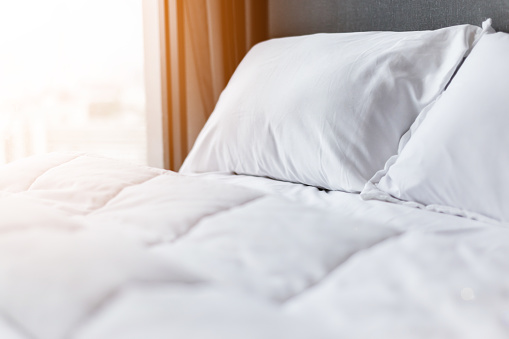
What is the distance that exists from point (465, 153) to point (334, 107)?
40 centimetres

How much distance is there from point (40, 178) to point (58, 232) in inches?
16.3

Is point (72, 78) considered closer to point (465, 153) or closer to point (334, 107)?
point (334, 107)

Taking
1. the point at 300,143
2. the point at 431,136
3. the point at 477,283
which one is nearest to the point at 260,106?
the point at 300,143

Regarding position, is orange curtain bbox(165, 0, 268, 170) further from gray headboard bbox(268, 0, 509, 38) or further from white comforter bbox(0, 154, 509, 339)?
white comforter bbox(0, 154, 509, 339)

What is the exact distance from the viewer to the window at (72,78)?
6.91ft

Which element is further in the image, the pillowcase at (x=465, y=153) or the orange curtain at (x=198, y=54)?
the orange curtain at (x=198, y=54)

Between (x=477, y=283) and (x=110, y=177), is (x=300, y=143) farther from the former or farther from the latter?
(x=477, y=283)

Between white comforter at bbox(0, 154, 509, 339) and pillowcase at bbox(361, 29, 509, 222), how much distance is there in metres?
0.08

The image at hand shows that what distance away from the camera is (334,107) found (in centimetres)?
137

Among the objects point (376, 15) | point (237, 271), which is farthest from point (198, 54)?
point (237, 271)

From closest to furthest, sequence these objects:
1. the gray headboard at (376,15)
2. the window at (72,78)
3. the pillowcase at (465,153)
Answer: the pillowcase at (465,153), the gray headboard at (376,15), the window at (72,78)

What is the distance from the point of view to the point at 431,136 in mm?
1113

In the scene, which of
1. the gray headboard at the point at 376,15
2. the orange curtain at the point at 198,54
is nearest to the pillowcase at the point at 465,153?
the gray headboard at the point at 376,15

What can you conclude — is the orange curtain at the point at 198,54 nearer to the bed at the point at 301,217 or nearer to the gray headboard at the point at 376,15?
the gray headboard at the point at 376,15
